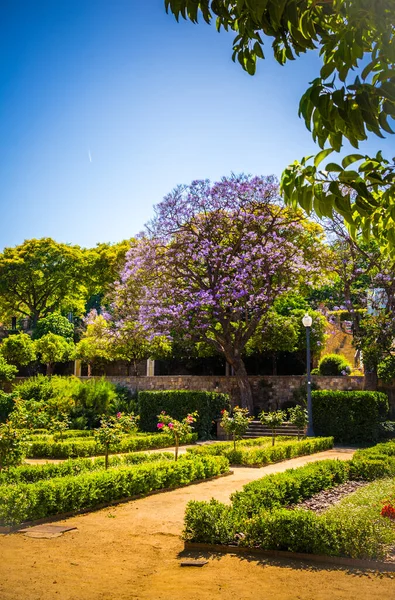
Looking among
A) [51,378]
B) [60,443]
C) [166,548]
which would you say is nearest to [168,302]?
[51,378]

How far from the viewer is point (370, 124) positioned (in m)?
2.87

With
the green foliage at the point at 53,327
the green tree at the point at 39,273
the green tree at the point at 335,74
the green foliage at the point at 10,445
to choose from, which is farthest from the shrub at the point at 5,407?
the green tree at the point at 335,74

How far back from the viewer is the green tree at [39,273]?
40719 millimetres

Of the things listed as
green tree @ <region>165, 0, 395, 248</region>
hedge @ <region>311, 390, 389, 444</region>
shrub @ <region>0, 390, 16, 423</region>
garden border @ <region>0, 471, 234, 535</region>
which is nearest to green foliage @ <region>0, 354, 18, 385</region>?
shrub @ <region>0, 390, 16, 423</region>

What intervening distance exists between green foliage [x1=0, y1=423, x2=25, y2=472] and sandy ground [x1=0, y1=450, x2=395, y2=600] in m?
Answer: 2.64

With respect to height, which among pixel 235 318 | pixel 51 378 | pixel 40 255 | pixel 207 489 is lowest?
pixel 207 489

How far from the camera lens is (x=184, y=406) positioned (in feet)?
79.8

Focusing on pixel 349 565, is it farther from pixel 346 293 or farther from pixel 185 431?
pixel 346 293

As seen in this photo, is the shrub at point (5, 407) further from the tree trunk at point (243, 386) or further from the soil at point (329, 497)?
the soil at point (329, 497)

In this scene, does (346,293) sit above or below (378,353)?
above

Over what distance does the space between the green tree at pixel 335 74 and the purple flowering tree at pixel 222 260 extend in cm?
2033

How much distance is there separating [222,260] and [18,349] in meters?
13.3

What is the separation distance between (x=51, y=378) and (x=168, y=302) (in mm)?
6853

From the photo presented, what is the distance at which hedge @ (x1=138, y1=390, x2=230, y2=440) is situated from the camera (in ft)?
78.6
